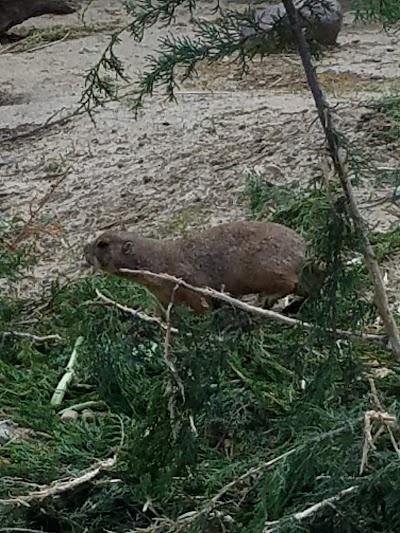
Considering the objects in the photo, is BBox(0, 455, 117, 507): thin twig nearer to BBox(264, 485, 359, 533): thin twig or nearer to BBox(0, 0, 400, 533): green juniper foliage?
BBox(0, 0, 400, 533): green juniper foliage

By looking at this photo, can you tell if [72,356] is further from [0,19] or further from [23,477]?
[0,19]

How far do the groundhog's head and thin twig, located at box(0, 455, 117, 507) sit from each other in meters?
1.25

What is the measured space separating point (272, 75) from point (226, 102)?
2.77 ft

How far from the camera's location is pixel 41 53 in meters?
8.42

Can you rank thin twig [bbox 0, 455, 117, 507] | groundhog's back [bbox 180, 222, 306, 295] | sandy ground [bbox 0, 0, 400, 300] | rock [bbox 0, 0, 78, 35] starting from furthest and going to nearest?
rock [bbox 0, 0, 78, 35] → sandy ground [bbox 0, 0, 400, 300] → groundhog's back [bbox 180, 222, 306, 295] → thin twig [bbox 0, 455, 117, 507]

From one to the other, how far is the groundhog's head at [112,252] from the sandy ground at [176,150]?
53 cm

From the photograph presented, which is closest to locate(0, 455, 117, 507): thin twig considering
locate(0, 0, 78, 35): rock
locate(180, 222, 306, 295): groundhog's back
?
locate(180, 222, 306, 295): groundhog's back

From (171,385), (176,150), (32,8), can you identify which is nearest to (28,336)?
(171,385)

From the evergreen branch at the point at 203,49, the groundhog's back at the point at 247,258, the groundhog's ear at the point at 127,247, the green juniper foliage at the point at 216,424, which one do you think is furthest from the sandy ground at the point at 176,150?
the evergreen branch at the point at 203,49

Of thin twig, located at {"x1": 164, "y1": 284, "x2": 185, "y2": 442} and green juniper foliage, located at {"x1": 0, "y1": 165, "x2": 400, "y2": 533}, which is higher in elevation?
thin twig, located at {"x1": 164, "y1": 284, "x2": 185, "y2": 442}

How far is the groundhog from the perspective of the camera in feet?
12.5

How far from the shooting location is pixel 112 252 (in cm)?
403

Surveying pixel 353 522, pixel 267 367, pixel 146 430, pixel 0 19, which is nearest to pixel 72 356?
pixel 267 367

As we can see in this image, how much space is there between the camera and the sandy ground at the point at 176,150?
16.3 feet
